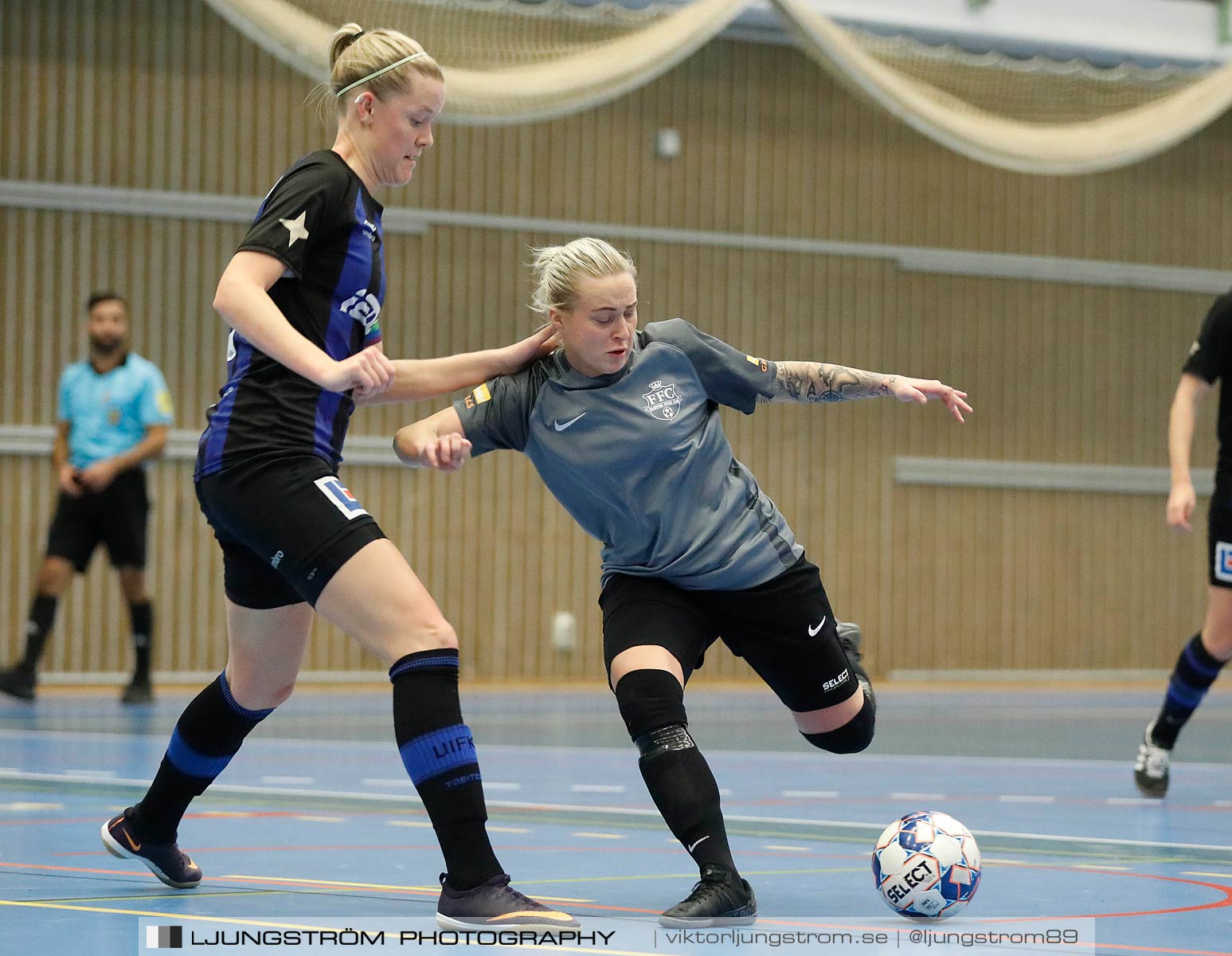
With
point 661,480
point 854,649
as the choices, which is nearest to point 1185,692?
point 854,649

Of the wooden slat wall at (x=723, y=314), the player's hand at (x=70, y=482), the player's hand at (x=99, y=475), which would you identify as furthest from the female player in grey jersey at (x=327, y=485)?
the wooden slat wall at (x=723, y=314)

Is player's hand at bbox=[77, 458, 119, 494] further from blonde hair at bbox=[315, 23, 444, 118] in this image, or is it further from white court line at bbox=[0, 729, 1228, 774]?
blonde hair at bbox=[315, 23, 444, 118]

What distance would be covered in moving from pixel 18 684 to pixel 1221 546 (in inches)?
256

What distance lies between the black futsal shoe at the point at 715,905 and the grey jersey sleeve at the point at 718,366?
3.49ft

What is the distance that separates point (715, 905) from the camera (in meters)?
3.34

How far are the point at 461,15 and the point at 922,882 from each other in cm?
735

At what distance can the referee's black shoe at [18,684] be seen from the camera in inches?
385

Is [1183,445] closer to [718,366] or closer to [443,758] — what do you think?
[718,366]

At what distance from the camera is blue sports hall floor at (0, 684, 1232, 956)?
10.8ft

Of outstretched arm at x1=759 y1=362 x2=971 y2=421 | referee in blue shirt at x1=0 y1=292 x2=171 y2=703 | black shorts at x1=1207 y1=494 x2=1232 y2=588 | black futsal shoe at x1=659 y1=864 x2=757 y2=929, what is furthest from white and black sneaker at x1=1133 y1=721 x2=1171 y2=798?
referee in blue shirt at x1=0 y1=292 x2=171 y2=703

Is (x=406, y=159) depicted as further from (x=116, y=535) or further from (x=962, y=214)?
(x=962, y=214)

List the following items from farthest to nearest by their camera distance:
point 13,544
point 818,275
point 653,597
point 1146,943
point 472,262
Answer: point 818,275 → point 472,262 → point 13,544 → point 653,597 → point 1146,943

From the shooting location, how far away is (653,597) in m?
3.88

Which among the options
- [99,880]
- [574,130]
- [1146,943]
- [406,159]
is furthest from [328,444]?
[574,130]
